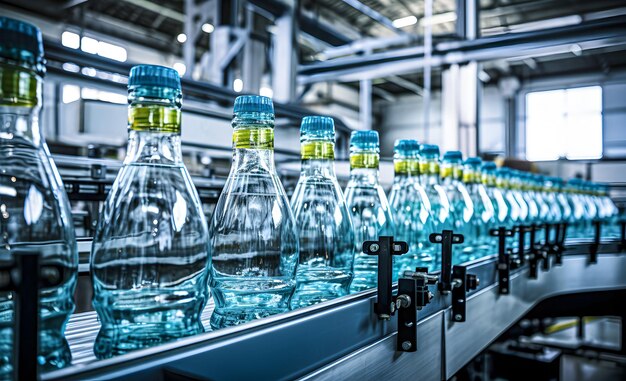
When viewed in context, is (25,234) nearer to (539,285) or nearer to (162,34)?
(539,285)

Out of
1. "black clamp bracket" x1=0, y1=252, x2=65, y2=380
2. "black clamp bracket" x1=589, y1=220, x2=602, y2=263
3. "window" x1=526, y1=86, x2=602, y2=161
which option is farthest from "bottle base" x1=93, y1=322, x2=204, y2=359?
"window" x1=526, y1=86, x2=602, y2=161

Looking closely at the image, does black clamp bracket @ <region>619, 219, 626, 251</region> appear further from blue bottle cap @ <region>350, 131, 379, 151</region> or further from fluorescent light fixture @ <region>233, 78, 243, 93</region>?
fluorescent light fixture @ <region>233, 78, 243, 93</region>

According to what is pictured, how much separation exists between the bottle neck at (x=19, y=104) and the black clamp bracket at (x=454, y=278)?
20.1 inches

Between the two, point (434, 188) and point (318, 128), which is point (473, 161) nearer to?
point (434, 188)

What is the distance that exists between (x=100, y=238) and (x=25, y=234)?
5 cm

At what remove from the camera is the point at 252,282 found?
0.45 m

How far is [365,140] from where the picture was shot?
640mm

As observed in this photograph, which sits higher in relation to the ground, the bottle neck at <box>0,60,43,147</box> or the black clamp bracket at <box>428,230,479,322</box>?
the bottle neck at <box>0,60,43,147</box>

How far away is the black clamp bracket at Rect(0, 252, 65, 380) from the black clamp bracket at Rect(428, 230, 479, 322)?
1.77 feet

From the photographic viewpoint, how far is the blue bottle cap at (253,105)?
441 millimetres

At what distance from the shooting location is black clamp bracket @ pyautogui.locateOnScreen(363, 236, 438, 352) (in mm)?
514

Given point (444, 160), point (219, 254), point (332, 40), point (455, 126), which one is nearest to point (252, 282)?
point (219, 254)

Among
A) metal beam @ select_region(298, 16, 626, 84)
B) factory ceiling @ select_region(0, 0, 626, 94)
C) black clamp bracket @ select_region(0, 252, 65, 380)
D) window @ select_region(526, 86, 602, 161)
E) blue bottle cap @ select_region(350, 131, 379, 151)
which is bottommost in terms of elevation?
black clamp bracket @ select_region(0, 252, 65, 380)

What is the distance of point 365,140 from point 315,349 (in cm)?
30
